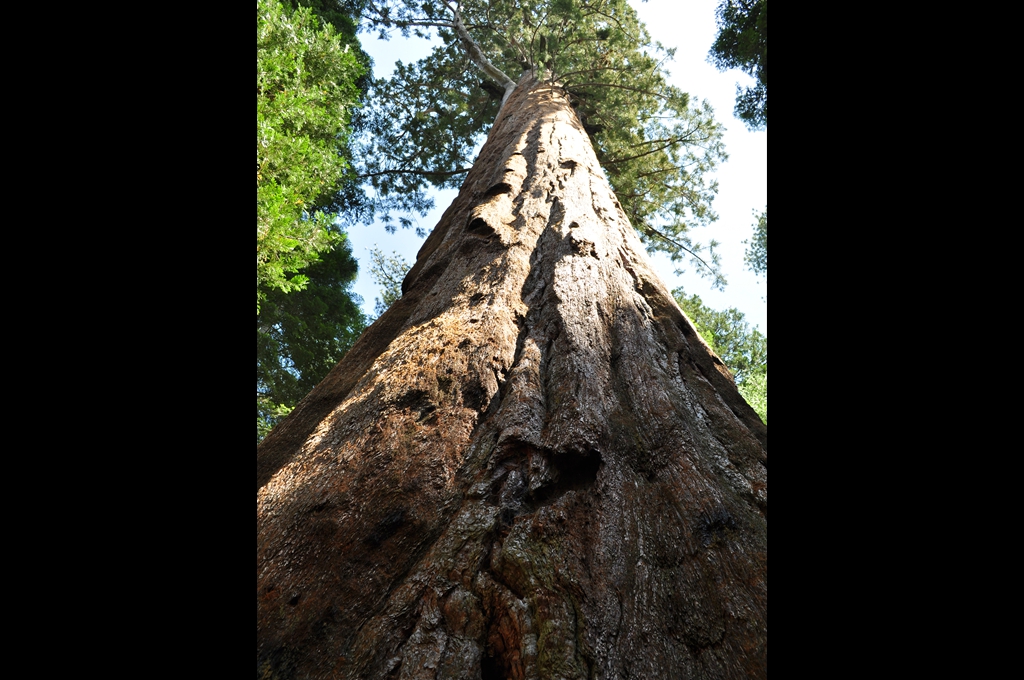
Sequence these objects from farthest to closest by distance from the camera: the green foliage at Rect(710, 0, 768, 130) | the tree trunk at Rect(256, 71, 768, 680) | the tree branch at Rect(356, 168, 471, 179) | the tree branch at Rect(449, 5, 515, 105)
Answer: the tree branch at Rect(356, 168, 471, 179) < the tree branch at Rect(449, 5, 515, 105) < the green foliage at Rect(710, 0, 768, 130) < the tree trunk at Rect(256, 71, 768, 680)

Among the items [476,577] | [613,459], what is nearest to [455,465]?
[476,577]

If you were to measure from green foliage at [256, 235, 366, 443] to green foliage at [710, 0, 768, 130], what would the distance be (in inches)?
260

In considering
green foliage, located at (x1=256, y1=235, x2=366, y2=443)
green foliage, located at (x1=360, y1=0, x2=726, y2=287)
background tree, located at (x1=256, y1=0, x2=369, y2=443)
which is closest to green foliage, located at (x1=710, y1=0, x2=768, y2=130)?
green foliage, located at (x1=360, y1=0, x2=726, y2=287)

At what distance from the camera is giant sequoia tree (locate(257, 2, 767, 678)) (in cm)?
126

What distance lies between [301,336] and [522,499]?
8.03 metres

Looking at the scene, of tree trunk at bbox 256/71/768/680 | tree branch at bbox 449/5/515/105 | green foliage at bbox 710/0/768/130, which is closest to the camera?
tree trunk at bbox 256/71/768/680

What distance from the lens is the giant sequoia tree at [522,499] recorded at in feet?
4.14

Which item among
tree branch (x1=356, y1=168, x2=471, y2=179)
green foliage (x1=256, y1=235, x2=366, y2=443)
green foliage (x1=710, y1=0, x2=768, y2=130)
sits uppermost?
green foliage (x1=710, y1=0, x2=768, y2=130)

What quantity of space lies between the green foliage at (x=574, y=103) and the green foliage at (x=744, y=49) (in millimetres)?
509

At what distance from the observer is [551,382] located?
1.96 m

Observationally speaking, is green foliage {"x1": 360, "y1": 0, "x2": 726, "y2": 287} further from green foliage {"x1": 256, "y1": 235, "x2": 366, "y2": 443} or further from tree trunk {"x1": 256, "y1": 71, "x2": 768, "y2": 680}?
tree trunk {"x1": 256, "y1": 71, "x2": 768, "y2": 680}

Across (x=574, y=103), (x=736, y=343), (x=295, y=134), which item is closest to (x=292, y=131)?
(x=295, y=134)

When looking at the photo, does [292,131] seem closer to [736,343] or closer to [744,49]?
[744,49]
